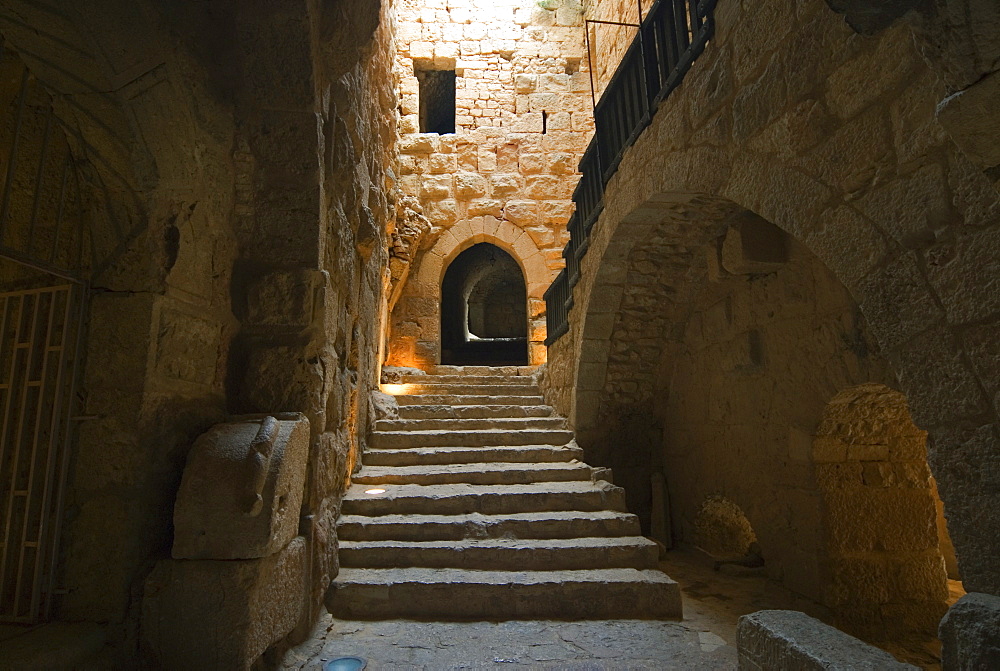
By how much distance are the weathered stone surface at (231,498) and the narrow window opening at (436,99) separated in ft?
27.2

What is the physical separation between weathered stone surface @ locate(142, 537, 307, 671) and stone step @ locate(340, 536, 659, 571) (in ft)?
4.07

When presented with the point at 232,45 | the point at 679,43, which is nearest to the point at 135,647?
the point at 232,45

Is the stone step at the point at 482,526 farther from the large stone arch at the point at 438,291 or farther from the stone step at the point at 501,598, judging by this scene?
the large stone arch at the point at 438,291

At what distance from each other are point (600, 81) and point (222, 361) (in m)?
7.77

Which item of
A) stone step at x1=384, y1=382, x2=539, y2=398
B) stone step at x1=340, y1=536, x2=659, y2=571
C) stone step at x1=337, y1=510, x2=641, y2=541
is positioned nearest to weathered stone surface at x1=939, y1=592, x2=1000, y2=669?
stone step at x1=340, y1=536, x2=659, y2=571

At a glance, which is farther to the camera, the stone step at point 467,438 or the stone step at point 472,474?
the stone step at point 467,438

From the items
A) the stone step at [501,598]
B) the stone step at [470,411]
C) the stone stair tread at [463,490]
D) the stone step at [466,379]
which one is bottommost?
the stone step at [501,598]

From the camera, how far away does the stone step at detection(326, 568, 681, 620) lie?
3.01m

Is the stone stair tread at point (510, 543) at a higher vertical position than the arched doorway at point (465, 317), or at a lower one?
lower

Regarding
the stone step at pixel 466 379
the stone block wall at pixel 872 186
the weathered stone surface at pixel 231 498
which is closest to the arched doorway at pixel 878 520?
the stone block wall at pixel 872 186

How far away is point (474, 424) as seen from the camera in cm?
522

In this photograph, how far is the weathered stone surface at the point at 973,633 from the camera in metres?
1.17

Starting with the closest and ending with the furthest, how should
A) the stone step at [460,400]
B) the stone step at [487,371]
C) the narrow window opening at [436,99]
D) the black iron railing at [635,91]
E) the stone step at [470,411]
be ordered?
the black iron railing at [635,91]
the stone step at [470,411]
the stone step at [460,400]
the stone step at [487,371]
the narrow window opening at [436,99]

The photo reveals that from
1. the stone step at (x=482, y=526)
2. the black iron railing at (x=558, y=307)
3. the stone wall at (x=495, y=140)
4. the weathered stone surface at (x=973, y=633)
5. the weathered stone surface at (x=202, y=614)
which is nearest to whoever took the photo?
the weathered stone surface at (x=973, y=633)
